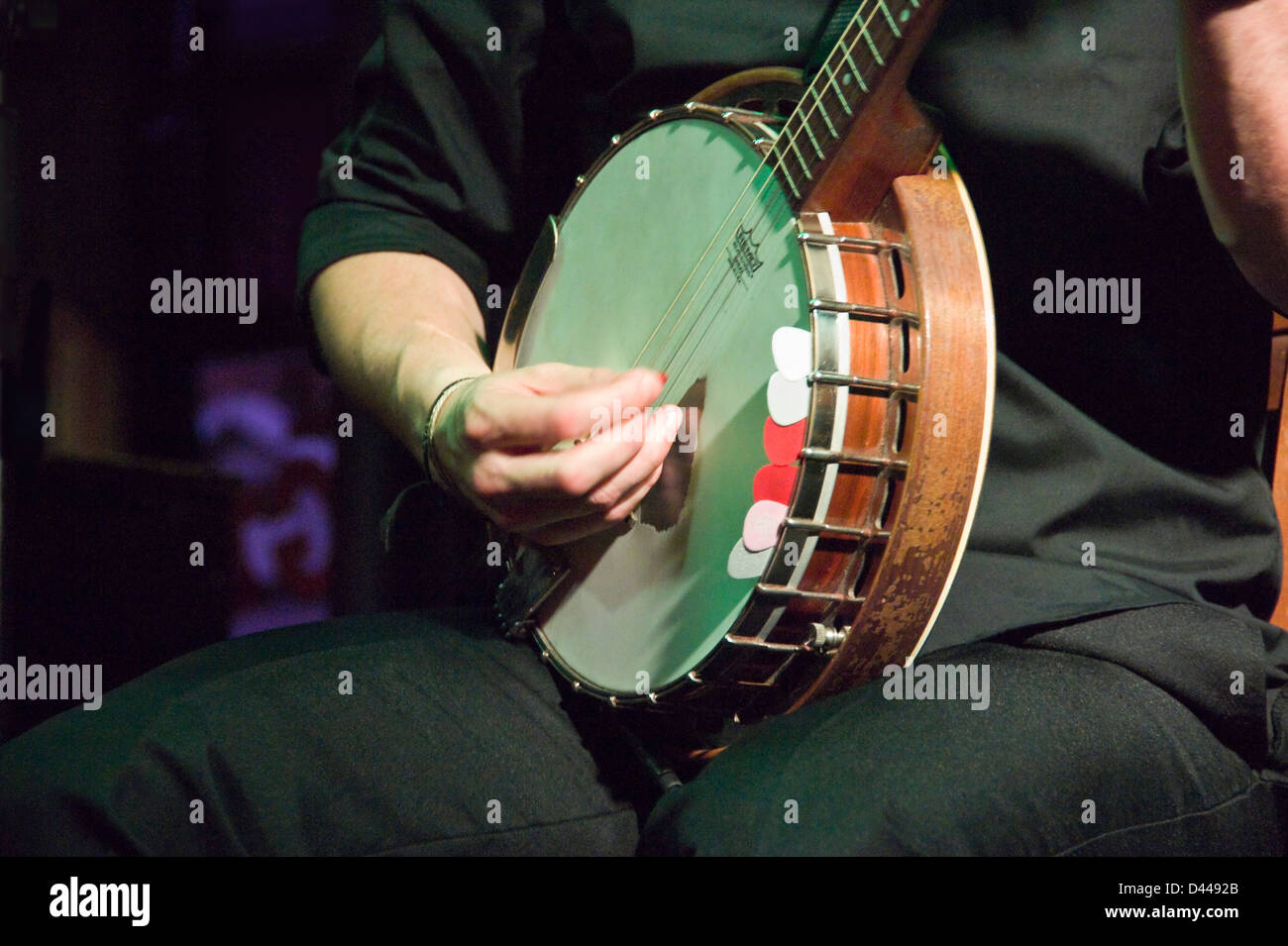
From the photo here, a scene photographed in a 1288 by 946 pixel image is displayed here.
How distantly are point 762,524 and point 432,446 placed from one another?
363mm

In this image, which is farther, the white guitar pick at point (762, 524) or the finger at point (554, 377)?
the finger at point (554, 377)

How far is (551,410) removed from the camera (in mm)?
813

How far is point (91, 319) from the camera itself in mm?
3816

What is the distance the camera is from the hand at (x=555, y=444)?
0.80 metres

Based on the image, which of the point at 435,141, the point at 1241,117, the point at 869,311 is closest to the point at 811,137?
the point at 869,311

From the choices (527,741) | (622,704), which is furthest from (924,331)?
(527,741)

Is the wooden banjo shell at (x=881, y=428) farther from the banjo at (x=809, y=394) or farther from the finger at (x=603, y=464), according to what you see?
the finger at (x=603, y=464)

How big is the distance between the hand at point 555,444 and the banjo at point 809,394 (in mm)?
44

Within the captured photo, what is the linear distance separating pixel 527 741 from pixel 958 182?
56 cm

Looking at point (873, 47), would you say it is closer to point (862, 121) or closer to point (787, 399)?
point (862, 121)

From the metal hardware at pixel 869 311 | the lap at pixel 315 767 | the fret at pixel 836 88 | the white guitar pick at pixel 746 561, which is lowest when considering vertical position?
the lap at pixel 315 767

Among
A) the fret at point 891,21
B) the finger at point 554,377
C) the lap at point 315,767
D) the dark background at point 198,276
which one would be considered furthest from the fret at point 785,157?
the dark background at point 198,276

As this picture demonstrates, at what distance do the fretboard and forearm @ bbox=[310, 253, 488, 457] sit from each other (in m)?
0.39

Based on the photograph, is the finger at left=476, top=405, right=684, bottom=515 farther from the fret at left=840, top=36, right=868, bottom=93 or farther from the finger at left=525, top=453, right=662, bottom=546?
the fret at left=840, top=36, right=868, bottom=93
